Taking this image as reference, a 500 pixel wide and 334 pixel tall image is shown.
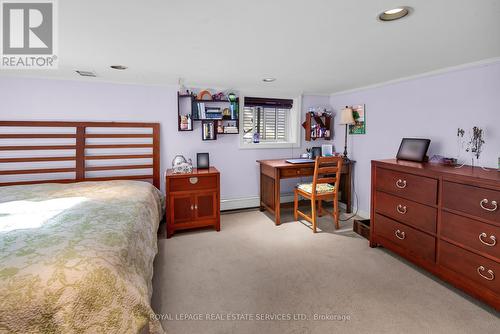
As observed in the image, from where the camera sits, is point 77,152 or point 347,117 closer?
point 77,152

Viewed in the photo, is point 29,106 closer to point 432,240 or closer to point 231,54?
point 231,54

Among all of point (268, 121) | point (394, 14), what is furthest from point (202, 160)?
point (394, 14)

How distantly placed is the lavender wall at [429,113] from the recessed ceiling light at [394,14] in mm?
1474

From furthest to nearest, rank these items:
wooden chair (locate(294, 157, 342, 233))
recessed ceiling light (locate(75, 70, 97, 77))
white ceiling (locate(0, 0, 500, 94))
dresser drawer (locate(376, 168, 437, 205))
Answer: wooden chair (locate(294, 157, 342, 233)), recessed ceiling light (locate(75, 70, 97, 77)), dresser drawer (locate(376, 168, 437, 205)), white ceiling (locate(0, 0, 500, 94))

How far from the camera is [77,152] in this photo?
3219 mm

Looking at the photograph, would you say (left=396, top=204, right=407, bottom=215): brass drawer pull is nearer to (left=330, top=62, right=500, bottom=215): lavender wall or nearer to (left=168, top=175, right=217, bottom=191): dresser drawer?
(left=330, top=62, right=500, bottom=215): lavender wall

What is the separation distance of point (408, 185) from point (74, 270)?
259 centimetres

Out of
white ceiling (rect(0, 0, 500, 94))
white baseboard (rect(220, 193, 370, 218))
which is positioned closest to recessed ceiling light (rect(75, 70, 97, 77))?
white ceiling (rect(0, 0, 500, 94))

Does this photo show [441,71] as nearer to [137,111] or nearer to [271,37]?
[271,37]

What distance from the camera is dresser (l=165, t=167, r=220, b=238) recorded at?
310cm

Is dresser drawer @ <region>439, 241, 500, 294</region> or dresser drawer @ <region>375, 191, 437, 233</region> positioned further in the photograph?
dresser drawer @ <region>375, 191, 437, 233</region>

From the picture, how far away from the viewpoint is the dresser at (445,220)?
1.79 m

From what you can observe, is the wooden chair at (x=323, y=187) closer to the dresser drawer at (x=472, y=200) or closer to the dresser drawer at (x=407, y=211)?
the dresser drawer at (x=407, y=211)

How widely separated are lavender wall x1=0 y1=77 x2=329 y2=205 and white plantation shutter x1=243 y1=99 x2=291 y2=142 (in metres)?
0.28
